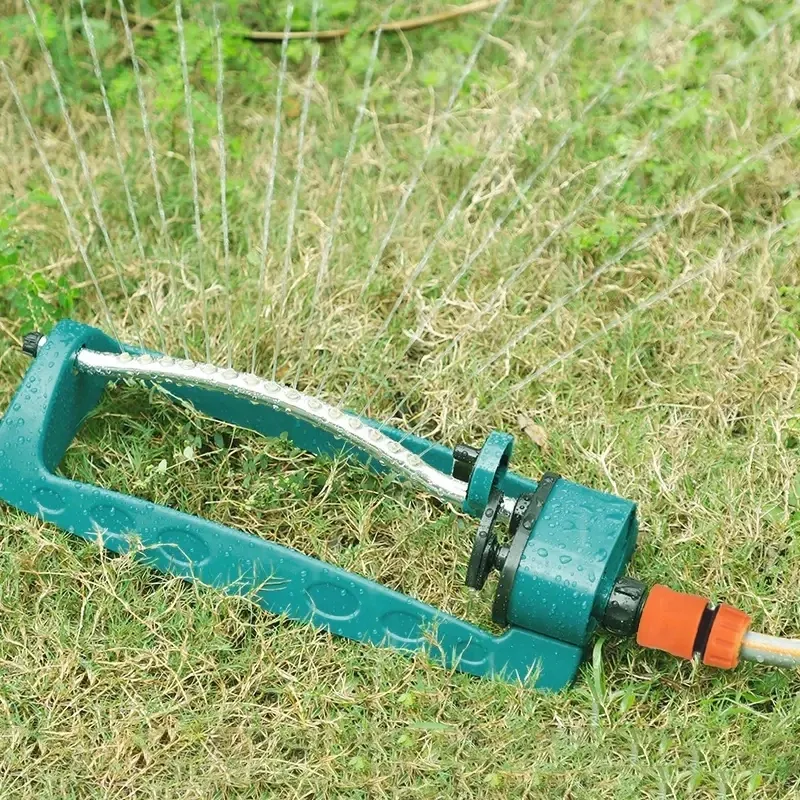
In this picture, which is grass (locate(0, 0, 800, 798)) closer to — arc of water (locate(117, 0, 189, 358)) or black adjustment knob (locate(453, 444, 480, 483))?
arc of water (locate(117, 0, 189, 358))

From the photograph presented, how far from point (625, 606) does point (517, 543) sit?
190mm

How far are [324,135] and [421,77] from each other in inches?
11.9

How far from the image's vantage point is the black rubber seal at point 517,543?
194 cm

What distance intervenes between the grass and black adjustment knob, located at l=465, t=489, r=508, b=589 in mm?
211

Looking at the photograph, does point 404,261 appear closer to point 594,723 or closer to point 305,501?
point 305,501

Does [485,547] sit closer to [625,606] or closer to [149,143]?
[625,606]

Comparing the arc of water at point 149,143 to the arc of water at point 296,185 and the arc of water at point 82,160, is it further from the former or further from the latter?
the arc of water at point 296,185

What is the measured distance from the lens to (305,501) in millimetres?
2334

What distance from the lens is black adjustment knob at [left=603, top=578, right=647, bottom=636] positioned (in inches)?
76.5

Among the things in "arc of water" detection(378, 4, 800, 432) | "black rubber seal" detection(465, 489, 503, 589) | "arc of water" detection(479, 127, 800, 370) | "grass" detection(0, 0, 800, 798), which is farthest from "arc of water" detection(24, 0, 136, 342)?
"black rubber seal" detection(465, 489, 503, 589)

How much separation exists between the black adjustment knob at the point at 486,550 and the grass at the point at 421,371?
8.3 inches

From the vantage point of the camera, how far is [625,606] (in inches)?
76.4

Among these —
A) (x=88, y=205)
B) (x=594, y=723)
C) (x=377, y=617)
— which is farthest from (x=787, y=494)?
(x=88, y=205)

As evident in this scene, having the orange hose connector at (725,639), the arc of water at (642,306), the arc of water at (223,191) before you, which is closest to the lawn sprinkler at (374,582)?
the orange hose connector at (725,639)
